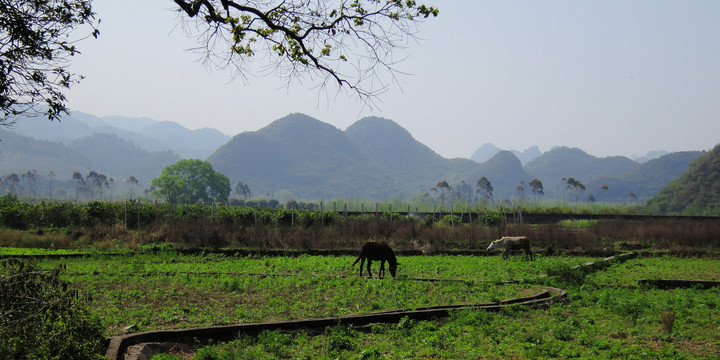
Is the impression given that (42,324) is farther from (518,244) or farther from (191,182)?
(191,182)

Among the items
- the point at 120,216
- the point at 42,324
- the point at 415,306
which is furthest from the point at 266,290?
the point at 120,216

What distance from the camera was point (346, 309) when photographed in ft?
40.3

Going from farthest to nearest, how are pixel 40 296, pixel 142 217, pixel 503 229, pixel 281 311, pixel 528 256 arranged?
pixel 142 217, pixel 503 229, pixel 528 256, pixel 281 311, pixel 40 296

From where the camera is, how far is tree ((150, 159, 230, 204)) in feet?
513

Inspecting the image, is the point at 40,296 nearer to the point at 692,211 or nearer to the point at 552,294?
the point at 552,294

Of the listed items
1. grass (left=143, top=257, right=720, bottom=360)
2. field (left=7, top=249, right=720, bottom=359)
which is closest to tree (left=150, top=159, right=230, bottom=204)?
field (left=7, top=249, right=720, bottom=359)

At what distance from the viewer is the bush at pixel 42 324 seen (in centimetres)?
665

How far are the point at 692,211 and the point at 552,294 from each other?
120483mm

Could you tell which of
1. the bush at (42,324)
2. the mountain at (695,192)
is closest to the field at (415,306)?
the bush at (42,324)

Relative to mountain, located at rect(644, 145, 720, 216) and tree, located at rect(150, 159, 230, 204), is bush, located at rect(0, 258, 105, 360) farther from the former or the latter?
tree, located at rect(150, 159, 230, 204)

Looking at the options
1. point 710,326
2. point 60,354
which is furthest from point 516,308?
point 60,354

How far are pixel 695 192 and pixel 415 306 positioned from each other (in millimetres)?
136974

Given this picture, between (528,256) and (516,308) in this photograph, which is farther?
(528,256)

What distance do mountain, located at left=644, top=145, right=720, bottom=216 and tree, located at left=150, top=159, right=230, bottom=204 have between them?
367ft
